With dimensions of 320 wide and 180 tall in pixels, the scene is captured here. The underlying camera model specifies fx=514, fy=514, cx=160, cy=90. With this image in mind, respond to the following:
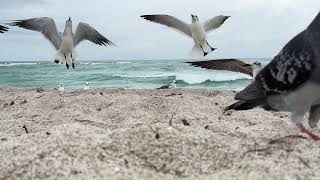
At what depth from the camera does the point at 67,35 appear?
39.5ft

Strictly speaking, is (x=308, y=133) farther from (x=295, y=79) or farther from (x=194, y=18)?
(x=194, y=18)

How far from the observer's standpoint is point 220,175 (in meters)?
3.06

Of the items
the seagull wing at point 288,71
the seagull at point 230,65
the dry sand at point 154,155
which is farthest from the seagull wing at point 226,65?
the seagull wing at point 288,71

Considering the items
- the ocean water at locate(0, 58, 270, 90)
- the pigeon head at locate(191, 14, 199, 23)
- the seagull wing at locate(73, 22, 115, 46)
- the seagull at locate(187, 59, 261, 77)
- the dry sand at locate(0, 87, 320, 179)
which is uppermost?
the pigeon head at locate(191, 14, 199, 23)

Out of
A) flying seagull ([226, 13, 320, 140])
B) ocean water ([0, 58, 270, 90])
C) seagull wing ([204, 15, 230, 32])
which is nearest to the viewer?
flying seagull ([226, 13, 320, 140])

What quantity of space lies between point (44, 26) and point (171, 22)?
3.02 m

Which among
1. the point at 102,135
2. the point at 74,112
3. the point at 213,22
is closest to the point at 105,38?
the point at 213,22

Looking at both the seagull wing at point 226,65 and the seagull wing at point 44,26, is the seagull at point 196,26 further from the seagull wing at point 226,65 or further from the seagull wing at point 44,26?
the seagull wing at point 226,65

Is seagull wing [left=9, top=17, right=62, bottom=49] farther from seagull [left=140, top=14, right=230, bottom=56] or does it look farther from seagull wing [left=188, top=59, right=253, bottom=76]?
seagull wing [left=188, top=59, right=253, bottom=76]

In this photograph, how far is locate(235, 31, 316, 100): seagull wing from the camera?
12.7 feet

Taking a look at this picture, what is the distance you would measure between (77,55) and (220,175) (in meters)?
9.56

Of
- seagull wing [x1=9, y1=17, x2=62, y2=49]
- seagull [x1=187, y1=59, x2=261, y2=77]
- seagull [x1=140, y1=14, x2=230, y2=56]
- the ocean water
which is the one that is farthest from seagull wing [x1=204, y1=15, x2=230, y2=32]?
seagull [x1=187, y1=59, x2=261, y2=77]

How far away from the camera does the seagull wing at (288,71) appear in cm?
386

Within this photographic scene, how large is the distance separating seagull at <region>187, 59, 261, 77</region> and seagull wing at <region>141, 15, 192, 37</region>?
444cm
